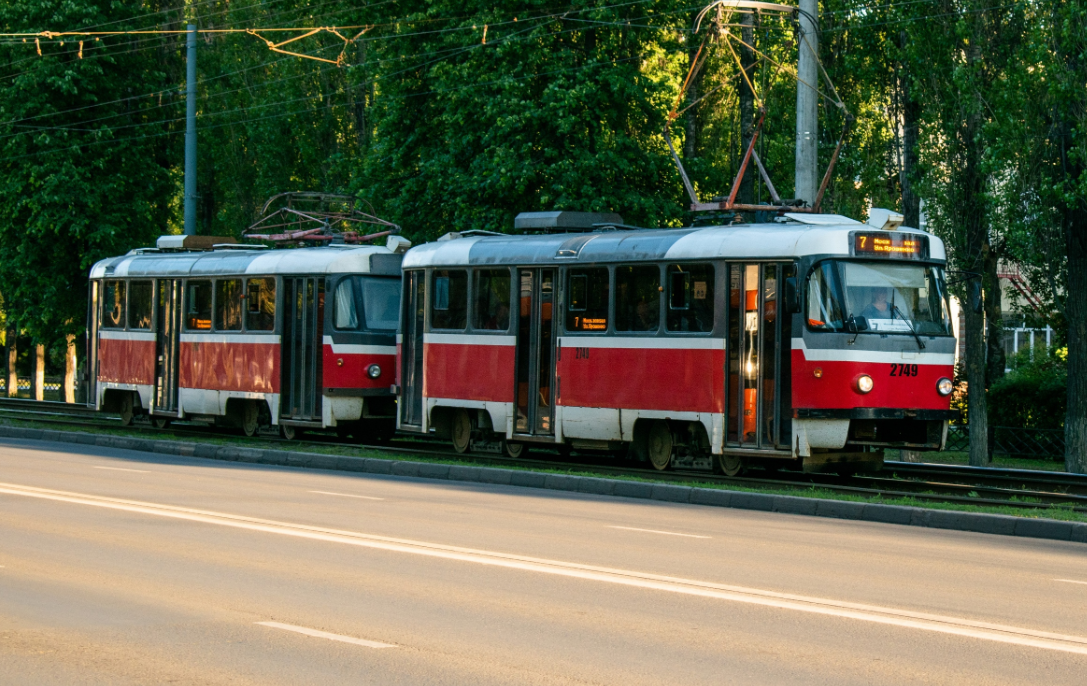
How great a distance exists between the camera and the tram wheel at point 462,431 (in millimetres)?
24516

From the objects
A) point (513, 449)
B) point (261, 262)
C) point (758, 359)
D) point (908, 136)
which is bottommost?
point (513, 449)

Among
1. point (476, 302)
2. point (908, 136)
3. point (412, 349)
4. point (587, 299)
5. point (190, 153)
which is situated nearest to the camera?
point (587, 299)

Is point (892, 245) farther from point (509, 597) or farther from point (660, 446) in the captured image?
point (509, 597)

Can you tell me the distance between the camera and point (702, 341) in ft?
66.7

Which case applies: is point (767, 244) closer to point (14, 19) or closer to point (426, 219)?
point (426, 219)

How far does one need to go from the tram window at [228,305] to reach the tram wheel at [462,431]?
567cm

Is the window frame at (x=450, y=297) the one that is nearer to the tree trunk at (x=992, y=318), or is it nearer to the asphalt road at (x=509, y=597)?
the asphalt road at (x=509, y=597)

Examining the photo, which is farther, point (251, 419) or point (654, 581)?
point (251, 419)

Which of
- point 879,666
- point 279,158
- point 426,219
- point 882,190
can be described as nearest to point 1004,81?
point 882,190

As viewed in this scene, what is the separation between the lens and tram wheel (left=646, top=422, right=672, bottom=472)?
69.9ft

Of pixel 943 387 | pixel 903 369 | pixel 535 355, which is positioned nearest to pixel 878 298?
pixel 903 369

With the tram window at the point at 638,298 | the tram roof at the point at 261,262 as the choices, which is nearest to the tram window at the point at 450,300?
the tram roof at the point at 261,262

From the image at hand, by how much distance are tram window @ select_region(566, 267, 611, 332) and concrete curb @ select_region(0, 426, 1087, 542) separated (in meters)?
2.84

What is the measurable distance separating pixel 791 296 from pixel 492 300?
5693mm
